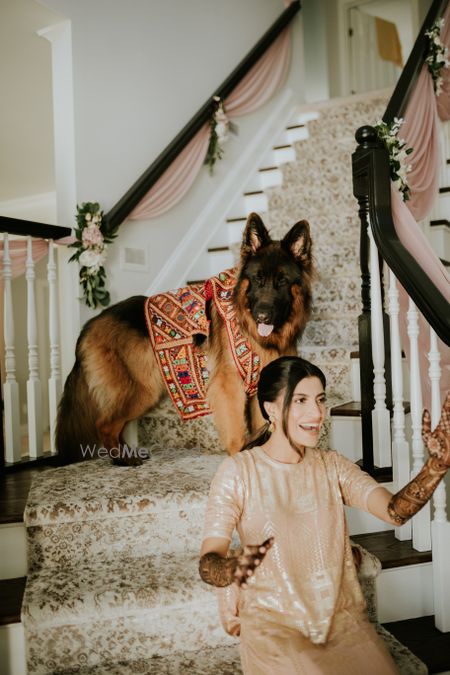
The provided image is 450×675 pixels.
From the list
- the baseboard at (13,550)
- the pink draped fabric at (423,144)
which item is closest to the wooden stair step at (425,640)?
the baseboard at (13,550)

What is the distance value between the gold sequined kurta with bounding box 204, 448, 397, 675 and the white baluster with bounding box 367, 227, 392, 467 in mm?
744

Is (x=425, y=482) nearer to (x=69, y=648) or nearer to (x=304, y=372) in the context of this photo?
(x=304, y=372)

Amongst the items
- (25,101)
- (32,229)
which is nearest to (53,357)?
(32,229)

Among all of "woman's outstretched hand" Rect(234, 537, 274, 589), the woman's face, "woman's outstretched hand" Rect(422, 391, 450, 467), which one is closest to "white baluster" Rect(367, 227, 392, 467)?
the woman's face

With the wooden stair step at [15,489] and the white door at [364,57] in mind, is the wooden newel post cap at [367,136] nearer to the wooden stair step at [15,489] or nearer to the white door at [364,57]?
the wooden stair step at [15,489]

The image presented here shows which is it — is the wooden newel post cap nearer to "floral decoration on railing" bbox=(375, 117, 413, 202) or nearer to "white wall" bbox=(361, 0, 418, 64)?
"floral decoration on railing" bbox=(375, 117, 413, 202)

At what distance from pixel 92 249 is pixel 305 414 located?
199cm

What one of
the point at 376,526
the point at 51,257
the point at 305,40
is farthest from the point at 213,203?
the point at 305,40

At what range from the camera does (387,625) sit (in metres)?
1.74

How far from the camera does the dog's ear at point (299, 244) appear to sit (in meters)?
2.08

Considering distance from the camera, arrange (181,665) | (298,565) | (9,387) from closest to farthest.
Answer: (298,565) → (181,665) → (9,387)

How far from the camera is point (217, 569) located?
1.10 m

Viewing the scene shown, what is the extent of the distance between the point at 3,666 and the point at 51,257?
1917 mm

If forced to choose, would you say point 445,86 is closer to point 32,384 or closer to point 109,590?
point 32,384
